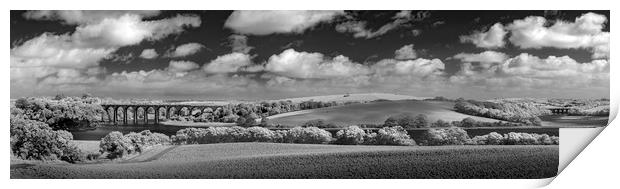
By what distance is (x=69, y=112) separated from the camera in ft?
42.9

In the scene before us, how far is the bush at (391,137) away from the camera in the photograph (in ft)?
42.4

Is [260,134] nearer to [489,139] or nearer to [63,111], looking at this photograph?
[63,111]

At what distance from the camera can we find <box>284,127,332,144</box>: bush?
42.9 ft

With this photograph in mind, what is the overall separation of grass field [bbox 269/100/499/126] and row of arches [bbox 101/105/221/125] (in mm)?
1389

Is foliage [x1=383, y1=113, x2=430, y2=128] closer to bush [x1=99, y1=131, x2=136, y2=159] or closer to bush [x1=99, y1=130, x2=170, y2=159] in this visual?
bush [x1=99, y1=130, x2=170, y2=159]

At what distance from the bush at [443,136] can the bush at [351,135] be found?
110 centimetres

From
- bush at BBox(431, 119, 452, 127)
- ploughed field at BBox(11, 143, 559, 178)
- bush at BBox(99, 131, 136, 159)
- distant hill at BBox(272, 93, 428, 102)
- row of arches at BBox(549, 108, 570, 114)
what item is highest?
distant hill at BBox(272, 93, 428, 102)

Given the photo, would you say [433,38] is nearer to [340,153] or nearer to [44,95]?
[340,153]

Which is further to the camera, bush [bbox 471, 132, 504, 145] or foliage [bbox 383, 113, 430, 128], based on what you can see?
bush [bbox 471, 132, 504, 145]

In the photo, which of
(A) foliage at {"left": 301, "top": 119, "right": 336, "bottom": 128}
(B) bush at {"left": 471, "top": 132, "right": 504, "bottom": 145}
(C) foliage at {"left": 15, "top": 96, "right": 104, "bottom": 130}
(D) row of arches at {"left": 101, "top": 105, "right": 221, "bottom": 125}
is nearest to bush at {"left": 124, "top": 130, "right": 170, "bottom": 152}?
(D) row of arches at {"left": 101, "top": 105, "right": 221, "bottom": 125}

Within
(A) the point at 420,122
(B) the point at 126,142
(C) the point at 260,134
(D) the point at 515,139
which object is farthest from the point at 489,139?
(B) the point at 126,142

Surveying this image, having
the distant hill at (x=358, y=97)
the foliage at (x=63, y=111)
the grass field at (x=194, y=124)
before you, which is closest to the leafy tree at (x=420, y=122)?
the distant hill at (x=358, y=97)

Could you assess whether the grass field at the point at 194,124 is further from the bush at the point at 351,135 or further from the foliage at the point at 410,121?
the foliage at the point at 410,121
